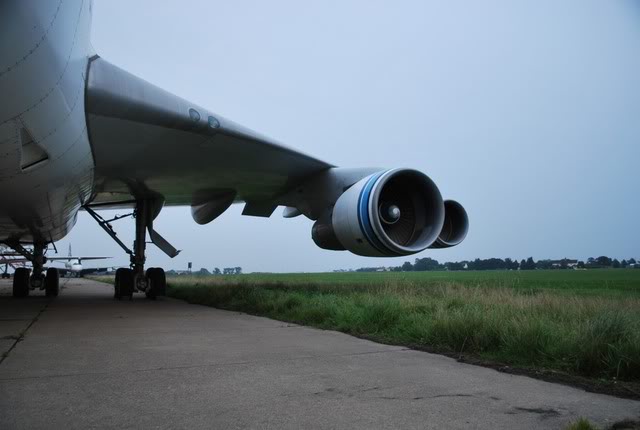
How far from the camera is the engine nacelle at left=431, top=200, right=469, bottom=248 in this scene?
957cm

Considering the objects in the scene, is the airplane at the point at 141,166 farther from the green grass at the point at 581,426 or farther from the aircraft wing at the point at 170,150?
the green grass at the point at 581,426

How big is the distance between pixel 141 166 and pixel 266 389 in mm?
6248

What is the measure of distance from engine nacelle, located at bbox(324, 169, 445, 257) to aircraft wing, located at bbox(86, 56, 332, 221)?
1.32 m

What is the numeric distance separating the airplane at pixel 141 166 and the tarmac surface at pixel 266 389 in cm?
186

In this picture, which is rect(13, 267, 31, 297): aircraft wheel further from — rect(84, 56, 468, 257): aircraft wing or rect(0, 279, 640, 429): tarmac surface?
rect(0, 279, 640, 429): tarmac surface

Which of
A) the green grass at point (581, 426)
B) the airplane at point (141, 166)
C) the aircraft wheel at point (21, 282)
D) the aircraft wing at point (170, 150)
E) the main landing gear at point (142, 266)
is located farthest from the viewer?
the aircraft wheel at point (21, 282)

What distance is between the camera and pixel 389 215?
7680 mm

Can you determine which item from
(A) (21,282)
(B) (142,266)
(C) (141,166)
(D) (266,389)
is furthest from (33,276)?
(D) (266,389)

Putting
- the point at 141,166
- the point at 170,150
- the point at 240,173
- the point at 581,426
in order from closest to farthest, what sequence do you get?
the point at 581,426 < the point at 170,150 < the point at 141,166 < the point at 240,173

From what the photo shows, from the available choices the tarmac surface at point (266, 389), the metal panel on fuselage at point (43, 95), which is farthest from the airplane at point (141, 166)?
the tarmac surface at point (266, 389)

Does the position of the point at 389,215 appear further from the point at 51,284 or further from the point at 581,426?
the point at 51,284

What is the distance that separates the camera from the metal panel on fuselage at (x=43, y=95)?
3.36 meters

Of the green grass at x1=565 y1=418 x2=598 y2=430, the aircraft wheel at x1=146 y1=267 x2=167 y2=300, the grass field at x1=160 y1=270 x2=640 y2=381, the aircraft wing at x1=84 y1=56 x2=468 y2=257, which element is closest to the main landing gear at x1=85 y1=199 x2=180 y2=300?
the aircraft wheel at x1=146 y1=267 x2=167 y2=300

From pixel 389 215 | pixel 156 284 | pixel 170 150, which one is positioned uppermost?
pixel 170 150
